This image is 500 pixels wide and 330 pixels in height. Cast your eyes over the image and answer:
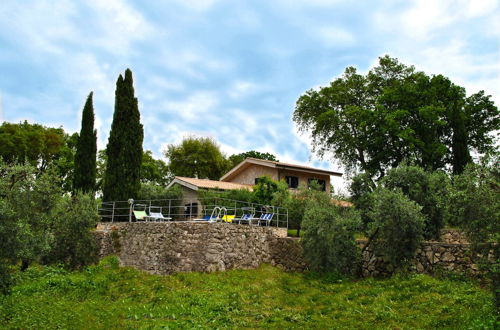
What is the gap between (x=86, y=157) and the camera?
3284 centimetres

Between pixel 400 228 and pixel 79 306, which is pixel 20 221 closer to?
pixel 79 306

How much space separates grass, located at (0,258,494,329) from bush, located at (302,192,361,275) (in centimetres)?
70

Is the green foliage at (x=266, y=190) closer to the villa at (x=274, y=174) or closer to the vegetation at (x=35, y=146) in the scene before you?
the villa at (x=274, y=174)

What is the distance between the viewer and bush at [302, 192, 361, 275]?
19734 millimetres

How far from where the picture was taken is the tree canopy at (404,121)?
34369mm

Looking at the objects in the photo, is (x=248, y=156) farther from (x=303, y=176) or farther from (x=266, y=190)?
(x=266, y=190)

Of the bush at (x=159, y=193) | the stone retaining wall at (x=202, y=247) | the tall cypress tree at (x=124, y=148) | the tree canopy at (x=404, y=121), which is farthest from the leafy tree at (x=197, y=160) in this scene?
the stone retaining wall at (x=202, y=247)

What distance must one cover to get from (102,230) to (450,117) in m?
27.4

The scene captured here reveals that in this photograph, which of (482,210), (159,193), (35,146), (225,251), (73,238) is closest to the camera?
(482,210)

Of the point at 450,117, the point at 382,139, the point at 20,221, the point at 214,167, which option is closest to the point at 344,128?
the point at 382,139

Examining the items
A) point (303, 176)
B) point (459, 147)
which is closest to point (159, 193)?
point (303, 176)

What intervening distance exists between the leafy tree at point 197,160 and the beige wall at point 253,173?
45.2ft

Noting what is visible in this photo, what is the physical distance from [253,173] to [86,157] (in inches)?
589

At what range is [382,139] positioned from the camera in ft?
119
